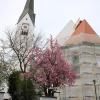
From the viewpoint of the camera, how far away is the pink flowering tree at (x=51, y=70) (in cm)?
2677

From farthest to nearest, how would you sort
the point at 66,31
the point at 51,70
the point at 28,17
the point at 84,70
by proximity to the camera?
the point at 28,17, the point at 66,31, the point at 84,70, the point at 51,70

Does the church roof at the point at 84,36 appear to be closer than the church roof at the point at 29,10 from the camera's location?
Yes

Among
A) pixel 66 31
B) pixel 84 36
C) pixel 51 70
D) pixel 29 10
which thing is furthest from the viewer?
pixel 29 10

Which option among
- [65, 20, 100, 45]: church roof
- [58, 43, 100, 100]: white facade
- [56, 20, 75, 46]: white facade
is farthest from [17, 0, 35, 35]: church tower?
[58, 43, 100, 100]: white facade

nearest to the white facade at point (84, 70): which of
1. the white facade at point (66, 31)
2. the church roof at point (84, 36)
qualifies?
the church roof at point (84, 36)

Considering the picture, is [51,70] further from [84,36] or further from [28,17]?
[28,17]

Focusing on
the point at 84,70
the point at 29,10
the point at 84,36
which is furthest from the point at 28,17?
the point at 84,70

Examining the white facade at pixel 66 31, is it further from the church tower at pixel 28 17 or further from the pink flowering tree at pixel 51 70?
the church tower at pixel 28 17

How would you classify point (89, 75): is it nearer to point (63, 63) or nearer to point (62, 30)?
point (63, 63)

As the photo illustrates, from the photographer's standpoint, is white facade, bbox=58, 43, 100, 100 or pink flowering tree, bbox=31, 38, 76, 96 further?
white facade, bbox=58, 43, 100, 100

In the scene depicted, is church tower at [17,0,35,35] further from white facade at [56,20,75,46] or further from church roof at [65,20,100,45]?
church roof at [65,20,100,45]

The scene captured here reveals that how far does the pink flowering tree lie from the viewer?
87.8 ft

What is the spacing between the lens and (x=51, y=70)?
88.8 ft

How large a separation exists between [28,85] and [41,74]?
10.8 feet
